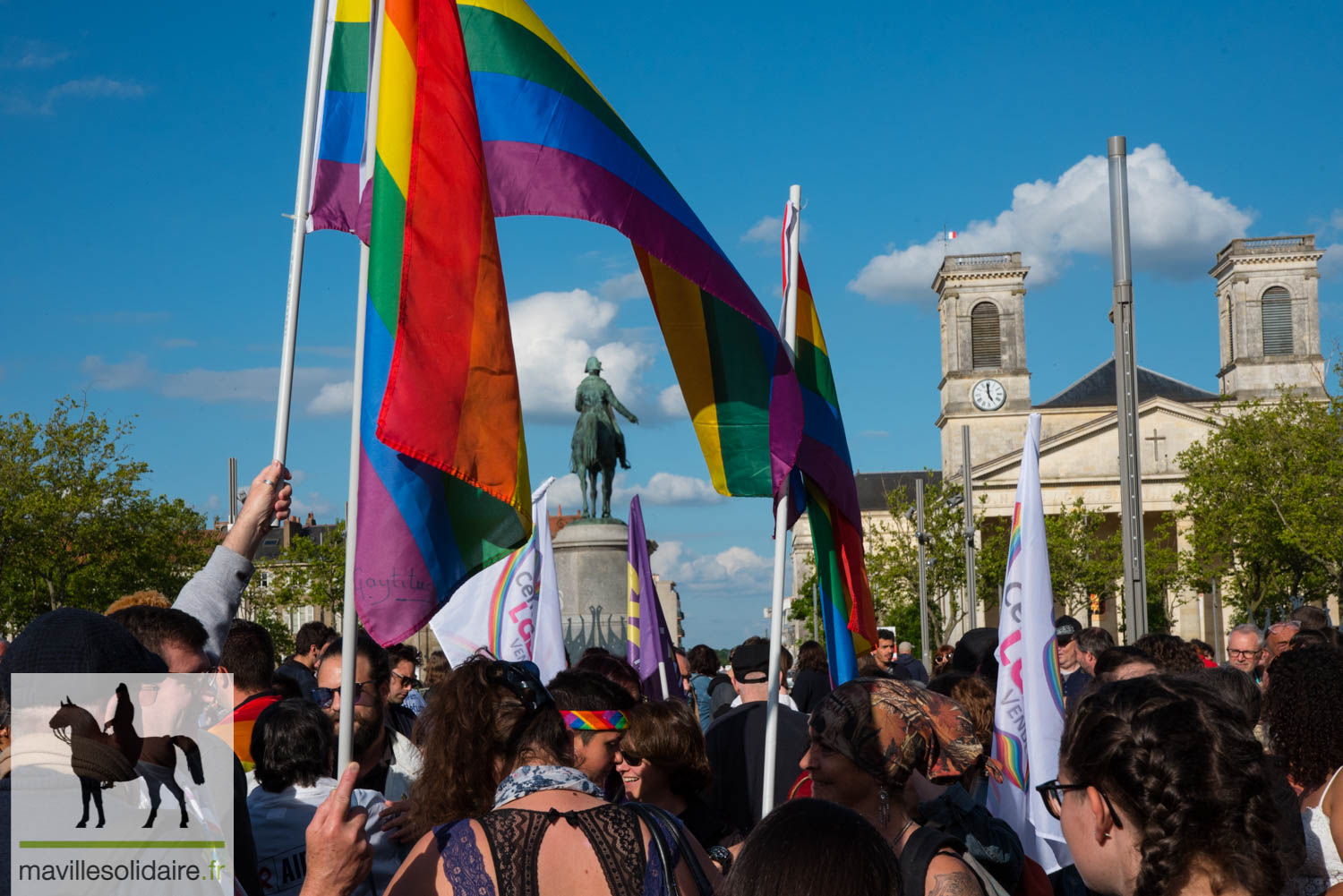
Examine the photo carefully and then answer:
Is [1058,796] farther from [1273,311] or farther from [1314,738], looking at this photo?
[1273,311]

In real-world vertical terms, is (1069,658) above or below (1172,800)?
below

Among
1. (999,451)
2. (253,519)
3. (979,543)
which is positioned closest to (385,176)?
(253,519)

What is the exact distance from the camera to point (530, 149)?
16.9 ft

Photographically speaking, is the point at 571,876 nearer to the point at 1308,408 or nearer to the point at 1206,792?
the point at 1206,792

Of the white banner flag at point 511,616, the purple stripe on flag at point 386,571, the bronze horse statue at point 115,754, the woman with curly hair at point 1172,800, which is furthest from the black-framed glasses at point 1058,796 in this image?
the white banner flag at point 511,616

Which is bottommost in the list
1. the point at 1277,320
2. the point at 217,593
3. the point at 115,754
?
the point at 115,754

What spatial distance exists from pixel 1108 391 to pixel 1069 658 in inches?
3552

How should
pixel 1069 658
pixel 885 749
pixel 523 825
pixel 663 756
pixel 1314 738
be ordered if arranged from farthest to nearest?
pixel 1069 658 → pixel 663 756 → pixel 1314 738 → pixel 885 749 → pixel 523 825

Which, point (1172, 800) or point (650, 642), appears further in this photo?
point (650, 642)

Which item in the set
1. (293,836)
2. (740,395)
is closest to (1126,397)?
(740,395)

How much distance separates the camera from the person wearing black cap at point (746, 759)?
5461 millimetres

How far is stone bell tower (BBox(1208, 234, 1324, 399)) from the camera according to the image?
87375 millimetres

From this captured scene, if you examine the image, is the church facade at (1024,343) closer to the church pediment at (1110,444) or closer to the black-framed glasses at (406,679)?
the church pediment at (1110,444)

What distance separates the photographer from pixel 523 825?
2.86m
